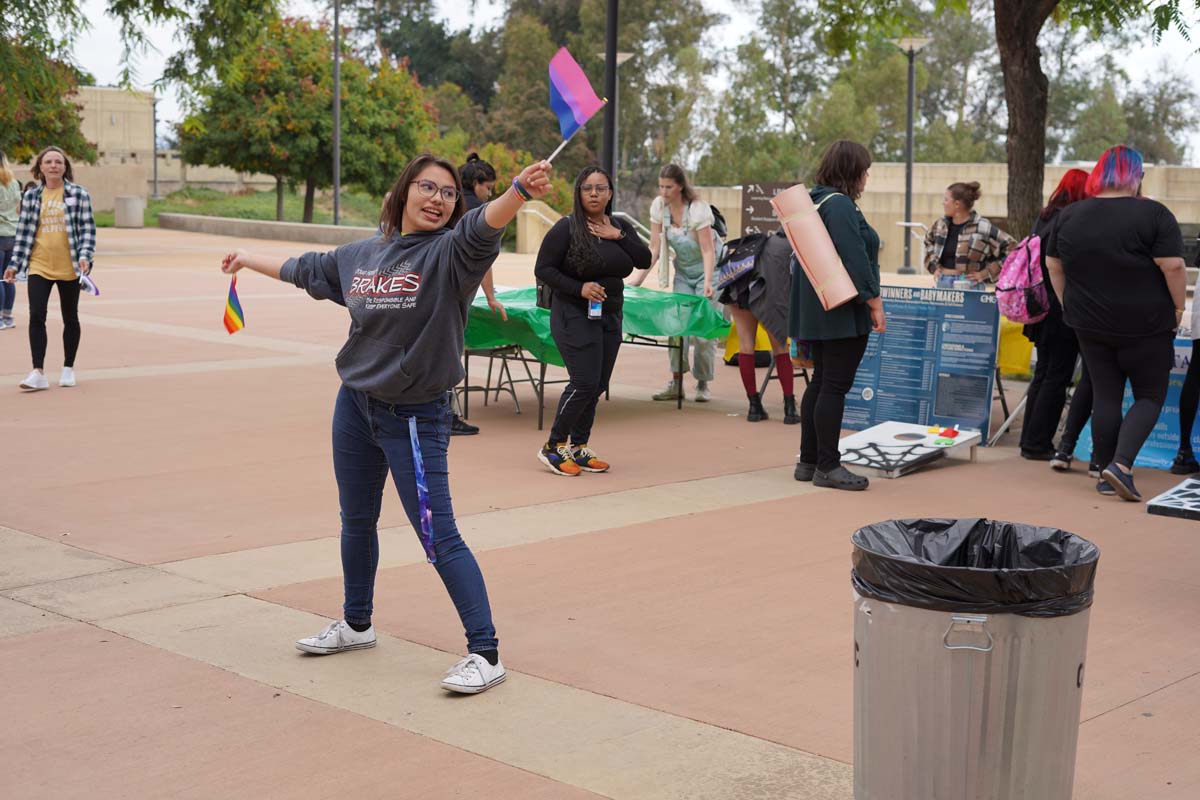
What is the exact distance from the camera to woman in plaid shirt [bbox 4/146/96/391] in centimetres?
1105

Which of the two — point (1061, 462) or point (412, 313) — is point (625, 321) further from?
point (412, 313)

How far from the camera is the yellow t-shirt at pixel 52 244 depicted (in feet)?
36.5

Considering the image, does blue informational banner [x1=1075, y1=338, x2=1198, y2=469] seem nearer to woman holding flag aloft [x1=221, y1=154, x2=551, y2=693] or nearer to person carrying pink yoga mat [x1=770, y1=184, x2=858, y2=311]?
person carrying pink yoga mat [x1=770, y1=184, x2=858, y2=311]

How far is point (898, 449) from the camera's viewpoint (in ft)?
29.8

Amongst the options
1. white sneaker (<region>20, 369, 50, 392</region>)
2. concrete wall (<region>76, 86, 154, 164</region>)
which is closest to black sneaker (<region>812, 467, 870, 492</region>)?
white sneaker (<region>20, 369, 50, 392</region>)

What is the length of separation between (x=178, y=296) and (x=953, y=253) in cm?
1278

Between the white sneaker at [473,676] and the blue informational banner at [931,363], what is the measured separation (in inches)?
236

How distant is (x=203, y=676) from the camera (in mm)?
4793

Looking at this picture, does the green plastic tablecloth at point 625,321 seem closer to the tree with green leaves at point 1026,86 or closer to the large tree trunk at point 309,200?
the tree with green leaves at point 1026,86

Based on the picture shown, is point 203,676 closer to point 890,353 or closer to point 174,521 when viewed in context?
point 174,521

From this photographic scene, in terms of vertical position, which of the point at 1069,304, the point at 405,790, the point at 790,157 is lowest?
the point at 405,790

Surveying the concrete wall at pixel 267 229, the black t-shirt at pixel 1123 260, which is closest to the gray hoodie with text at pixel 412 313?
the black t-shirt at pixel 1123 260

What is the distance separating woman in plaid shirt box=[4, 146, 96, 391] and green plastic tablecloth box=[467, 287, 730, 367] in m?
3.24

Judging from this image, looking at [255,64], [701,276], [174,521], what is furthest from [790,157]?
[174,521]
